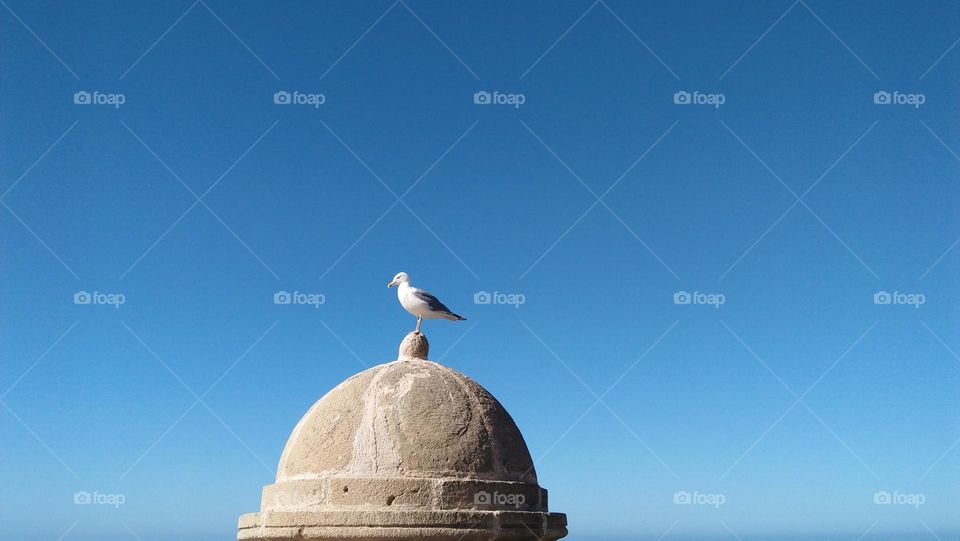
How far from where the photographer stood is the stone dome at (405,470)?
6391 millimetres

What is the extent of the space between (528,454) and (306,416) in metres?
1.78

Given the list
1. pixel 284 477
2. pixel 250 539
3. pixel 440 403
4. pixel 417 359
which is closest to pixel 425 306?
pixel 417 359

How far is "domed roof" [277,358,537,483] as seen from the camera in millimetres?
6586

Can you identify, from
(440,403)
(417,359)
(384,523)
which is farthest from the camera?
(417,359)

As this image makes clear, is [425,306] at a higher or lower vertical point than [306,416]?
higher

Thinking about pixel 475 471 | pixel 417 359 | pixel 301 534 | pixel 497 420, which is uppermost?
pixel 417 359

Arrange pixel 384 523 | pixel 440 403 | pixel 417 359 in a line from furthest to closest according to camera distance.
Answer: pixel 417 359 → pixel 440 403 → pixel 384 523

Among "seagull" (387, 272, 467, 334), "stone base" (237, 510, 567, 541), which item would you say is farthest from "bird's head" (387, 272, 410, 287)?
"stone base" (237, 510, 567, 541)

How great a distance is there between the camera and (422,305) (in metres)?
7.90

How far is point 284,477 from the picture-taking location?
23.0 feet

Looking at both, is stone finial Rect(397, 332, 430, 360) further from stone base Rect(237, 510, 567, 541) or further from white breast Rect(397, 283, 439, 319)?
stone base Rect(237, 510, 567, 541)

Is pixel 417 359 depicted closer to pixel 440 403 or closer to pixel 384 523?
pixel 440 403

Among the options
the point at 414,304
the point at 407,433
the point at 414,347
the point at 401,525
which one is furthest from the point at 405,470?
the point at 414,304

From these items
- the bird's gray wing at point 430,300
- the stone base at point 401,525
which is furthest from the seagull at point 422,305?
the stone base at point 401,525
